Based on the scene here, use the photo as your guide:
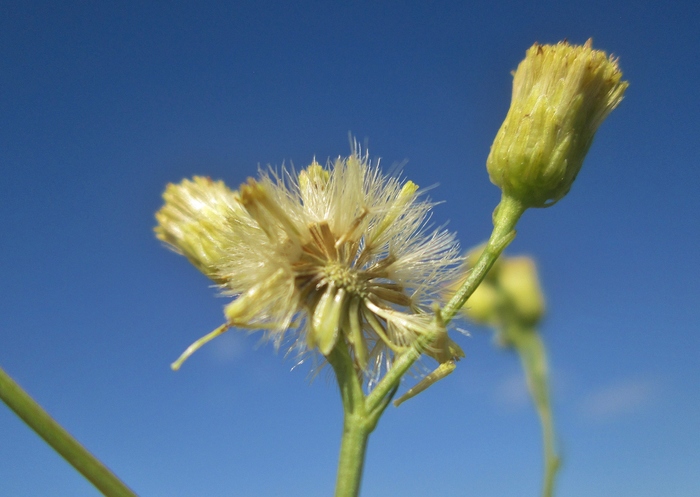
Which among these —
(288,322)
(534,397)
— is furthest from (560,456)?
(288,322)

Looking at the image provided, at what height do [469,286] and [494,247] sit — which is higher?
[494,247]

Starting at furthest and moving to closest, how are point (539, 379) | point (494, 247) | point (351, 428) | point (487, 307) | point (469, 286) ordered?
point (487, 307), point (539, 379), point (494, 247), point (469, 286), point (351, 428)

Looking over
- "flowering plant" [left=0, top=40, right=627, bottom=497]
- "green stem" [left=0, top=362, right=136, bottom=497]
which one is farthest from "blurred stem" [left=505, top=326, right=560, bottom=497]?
"green stem" [left=0, top=362, right=136, bottom=497]

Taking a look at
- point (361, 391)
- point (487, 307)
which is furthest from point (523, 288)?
point (361, 391)

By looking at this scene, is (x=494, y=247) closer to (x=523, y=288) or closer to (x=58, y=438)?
(x=58, y=438)

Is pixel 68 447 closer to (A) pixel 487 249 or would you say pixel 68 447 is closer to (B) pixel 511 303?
(A) pixel 487 249

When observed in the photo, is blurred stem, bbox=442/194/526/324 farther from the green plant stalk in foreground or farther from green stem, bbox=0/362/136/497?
green stem, bbox=0/362/136/497
